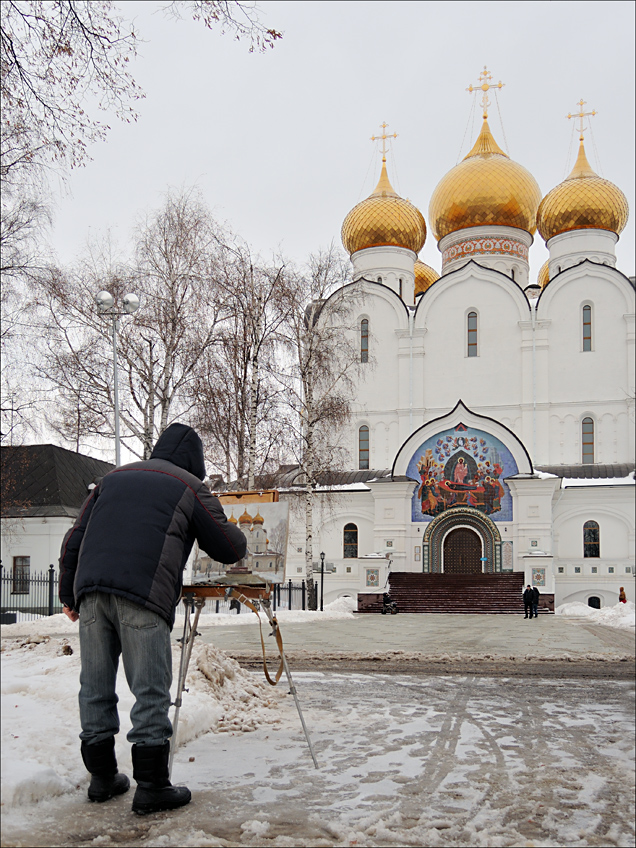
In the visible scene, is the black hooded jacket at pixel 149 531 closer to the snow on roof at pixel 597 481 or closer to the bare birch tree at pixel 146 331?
the bare birch tree at pixel 146 331

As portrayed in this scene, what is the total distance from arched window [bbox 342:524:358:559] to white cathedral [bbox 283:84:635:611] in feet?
0.15

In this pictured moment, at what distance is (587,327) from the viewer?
28016 mm

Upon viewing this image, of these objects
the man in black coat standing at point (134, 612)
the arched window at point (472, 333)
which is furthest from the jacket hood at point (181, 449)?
the arched window at point (472, 333)

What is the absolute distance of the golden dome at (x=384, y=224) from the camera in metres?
32.4

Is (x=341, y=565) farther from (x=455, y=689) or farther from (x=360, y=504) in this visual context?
(x=455, y=689)

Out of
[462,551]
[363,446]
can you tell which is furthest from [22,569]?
[363,446]

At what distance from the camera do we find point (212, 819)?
3139 mm

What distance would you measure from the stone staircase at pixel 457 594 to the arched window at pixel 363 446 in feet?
18.1

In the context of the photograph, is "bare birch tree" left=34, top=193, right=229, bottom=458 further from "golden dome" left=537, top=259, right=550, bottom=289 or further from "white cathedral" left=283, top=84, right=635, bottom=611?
"golden dome" left=537, top=259, right=550, bottom=289

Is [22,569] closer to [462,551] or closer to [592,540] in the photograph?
[462,551]

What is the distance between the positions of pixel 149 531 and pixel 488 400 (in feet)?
86.0

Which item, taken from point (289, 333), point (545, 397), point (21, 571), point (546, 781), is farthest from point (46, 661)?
point (545, 397)

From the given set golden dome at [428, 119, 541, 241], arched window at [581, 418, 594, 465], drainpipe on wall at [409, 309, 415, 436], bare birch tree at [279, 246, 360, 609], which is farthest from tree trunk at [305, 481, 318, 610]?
golden dome at [428, 119, 541, 241]

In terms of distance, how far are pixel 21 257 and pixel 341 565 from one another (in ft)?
68.0
